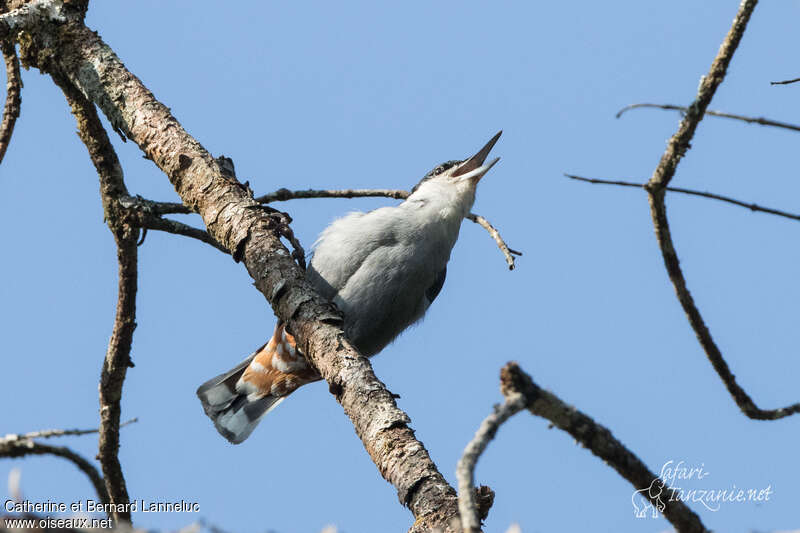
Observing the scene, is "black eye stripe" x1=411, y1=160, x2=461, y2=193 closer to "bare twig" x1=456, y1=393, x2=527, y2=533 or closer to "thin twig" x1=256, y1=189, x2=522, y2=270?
"thin twig" x1=256, y1=189, x2=522, y2=270

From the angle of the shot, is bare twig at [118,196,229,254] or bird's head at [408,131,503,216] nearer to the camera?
bare twig at [118,196,229,254]

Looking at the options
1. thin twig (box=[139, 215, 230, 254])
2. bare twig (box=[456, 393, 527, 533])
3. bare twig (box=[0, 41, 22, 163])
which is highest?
bare twig (box=[0, 41, 22, 163])

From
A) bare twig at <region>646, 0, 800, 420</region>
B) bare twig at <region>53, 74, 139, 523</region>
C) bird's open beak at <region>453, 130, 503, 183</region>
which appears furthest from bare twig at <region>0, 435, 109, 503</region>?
bird's open beak at <region>453, 130, 503, 183</region>

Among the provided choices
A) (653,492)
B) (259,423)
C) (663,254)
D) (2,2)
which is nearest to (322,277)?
(259,423)

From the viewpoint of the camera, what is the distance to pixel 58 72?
12.9ft

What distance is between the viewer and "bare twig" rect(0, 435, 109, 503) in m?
Answer: 1.71

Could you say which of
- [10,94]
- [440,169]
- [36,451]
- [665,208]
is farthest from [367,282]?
[36,451]

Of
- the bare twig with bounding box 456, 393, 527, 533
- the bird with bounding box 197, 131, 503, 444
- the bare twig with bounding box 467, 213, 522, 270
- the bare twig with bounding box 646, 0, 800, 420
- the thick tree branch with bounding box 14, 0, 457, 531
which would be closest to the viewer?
the bare twig with bounding box 456, 393, 527, 533

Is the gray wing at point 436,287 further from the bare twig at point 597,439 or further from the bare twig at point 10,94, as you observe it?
the bare twig at point 597,439

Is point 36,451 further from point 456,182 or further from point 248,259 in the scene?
point 456,182

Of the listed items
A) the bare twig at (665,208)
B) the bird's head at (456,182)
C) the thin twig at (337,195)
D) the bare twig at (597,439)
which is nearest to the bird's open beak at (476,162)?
the bird's head at (456,182)

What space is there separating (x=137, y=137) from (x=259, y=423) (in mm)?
2161

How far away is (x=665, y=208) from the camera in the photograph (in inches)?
82.2

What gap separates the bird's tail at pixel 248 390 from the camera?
5.04 metres
